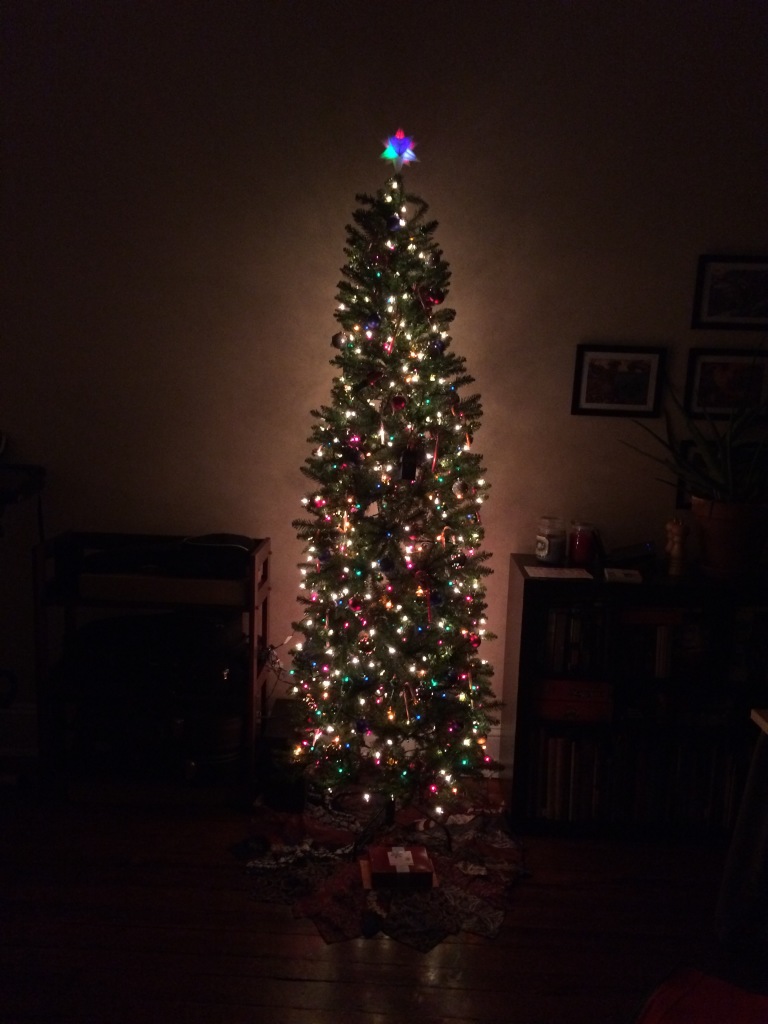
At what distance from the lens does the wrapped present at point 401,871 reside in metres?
2.28

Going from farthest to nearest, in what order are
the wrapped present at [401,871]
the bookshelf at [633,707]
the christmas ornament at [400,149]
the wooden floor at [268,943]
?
the bookshelf at [633,707] < the christmas ornament at [400,149] < the wrapped present at [401,871] < the wooden floor at [268,943]

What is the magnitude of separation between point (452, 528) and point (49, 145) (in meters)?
2.14

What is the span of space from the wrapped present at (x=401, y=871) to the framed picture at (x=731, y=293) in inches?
86.9

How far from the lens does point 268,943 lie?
205 cm

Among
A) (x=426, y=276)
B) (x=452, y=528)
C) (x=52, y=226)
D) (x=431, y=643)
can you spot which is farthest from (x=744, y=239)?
(x=52, y=226)

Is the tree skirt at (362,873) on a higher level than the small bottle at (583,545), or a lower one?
lower

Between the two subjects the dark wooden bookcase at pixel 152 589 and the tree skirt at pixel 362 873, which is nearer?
the tree skirt at pixel 362 873

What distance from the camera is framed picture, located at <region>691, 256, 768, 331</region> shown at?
9.21 ft

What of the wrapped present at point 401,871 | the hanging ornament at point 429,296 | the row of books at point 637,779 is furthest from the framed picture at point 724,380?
the wrapped present at point 401,871

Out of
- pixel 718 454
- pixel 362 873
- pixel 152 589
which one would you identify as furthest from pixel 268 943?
pixel 718 454

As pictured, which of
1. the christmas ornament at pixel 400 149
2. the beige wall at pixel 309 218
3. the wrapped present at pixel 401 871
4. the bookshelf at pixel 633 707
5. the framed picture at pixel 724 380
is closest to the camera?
the wrapped present at pixel 401 871

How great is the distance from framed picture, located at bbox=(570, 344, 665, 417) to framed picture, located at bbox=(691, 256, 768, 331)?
0.23 meters

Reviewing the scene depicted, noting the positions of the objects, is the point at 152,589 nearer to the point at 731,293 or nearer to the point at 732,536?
the point at 732,536

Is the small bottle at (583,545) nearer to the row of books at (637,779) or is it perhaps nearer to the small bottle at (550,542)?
the small bottle at (550,542)
